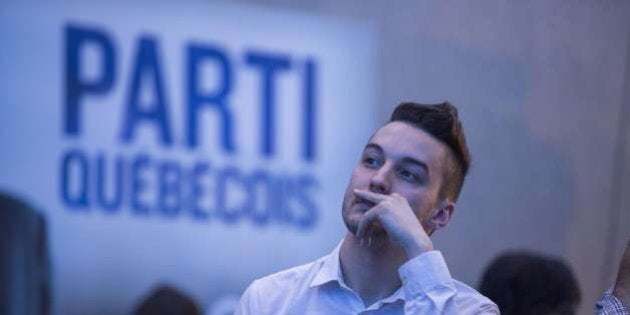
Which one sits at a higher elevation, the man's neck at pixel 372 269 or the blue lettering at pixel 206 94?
the blue lettering at pixel 206 94

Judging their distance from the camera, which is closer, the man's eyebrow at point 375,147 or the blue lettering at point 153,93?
the man's eyebrow at point 375,147

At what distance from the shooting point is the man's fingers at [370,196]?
227 centimetres

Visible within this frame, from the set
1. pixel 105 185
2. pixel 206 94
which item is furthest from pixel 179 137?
pixel 105 185

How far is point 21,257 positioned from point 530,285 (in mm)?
1716

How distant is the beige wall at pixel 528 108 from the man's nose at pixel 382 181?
2.78 ft

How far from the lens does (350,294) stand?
2.37 metres

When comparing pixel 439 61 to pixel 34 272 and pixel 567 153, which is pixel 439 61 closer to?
pixel 567 153

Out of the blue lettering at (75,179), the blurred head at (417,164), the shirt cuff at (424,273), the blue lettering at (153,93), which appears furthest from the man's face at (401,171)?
the blue lettering at (75,179)

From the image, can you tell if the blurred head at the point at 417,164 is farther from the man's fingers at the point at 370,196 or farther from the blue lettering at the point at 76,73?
the blue lettering at the point at 76,73

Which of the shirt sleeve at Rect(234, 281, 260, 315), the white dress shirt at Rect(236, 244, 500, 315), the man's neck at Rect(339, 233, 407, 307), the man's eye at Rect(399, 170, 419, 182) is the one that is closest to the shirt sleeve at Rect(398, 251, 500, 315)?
the white dress shirt at Rect(236, 244, 500, 315)

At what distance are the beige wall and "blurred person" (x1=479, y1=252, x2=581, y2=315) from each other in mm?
39

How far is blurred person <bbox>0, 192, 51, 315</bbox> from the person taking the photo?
2.73m

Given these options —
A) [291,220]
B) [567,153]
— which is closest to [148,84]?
[291,220]

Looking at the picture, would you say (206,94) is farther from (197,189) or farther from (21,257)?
(21,257)
